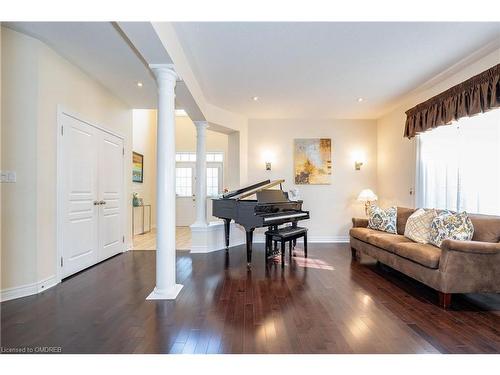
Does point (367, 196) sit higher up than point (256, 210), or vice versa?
point (367, 196)

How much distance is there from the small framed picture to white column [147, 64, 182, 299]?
407 centimetres

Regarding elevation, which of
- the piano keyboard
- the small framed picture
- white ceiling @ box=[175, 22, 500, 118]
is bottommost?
the piano keyboard

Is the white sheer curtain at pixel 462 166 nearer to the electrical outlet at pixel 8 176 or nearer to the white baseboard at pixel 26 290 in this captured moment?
the white baseboard at pixel 26 290

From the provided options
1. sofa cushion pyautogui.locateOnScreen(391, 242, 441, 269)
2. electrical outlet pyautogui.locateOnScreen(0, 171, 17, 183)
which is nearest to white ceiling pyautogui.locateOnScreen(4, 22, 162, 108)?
electrical outlet pyautogui.locateOnScreen(0, 171, 17, 183)

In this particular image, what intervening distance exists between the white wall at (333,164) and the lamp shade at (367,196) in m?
0.44

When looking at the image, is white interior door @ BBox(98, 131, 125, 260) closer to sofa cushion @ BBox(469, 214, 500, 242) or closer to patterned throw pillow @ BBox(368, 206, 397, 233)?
patterned throw pillow @ BBox(368, 206, 397, 233)

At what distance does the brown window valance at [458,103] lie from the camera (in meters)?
2.83

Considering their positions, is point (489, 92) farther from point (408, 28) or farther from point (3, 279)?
point (3, 279)

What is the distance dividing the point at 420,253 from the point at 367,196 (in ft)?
8.04

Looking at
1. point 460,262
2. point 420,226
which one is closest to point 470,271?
point 460,262

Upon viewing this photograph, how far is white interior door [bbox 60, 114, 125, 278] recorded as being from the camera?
323 cm

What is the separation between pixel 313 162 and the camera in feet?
18.4

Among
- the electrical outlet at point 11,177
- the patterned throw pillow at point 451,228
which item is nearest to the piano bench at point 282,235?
the patterned throw pillow at point 451,228

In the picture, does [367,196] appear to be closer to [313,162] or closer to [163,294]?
[313,162]
